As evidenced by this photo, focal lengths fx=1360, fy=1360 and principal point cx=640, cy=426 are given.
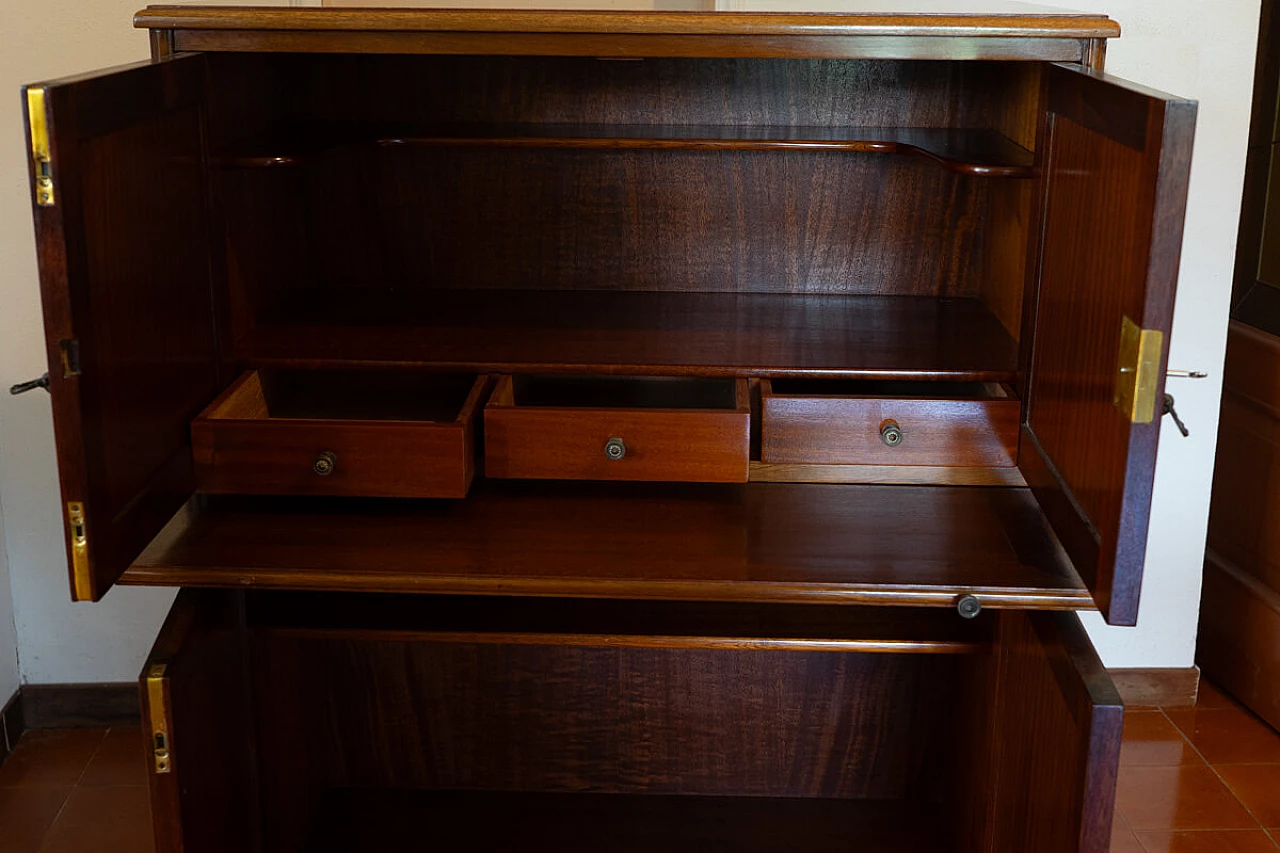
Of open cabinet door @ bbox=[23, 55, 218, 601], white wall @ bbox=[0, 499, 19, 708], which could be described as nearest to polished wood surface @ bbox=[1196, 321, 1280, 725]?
open cabinet door @ bbox=[23, 55, 218, 601]

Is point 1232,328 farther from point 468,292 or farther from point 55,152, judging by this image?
point 55,152

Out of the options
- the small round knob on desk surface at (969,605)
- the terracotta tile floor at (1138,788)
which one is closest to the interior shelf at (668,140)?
the small round knob on desk surface at (969,605)

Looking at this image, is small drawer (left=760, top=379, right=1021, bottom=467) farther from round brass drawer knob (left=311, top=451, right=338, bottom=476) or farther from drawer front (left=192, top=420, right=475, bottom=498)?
round brass drawer knob (left=311, top=451, right=338, bottom=476)

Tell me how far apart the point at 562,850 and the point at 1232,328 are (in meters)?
1.77

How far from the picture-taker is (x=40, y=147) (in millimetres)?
1344

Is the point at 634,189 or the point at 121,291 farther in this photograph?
the point at 634,189

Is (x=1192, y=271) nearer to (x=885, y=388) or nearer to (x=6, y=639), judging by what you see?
(x=885, y=388)

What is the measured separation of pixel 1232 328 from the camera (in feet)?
9.43

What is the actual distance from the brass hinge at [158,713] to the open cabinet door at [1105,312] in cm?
108

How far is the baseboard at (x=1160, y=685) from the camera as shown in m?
2.79

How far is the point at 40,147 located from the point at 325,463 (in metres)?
0.58

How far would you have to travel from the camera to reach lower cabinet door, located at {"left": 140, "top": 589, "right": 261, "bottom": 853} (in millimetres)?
1627

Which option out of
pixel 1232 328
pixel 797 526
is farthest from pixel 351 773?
pixel 1232 328

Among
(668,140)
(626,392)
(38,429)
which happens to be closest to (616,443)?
(626,392)
